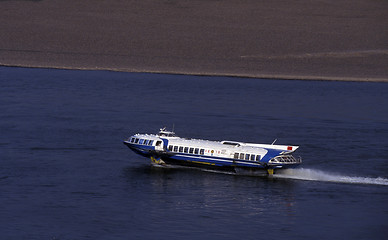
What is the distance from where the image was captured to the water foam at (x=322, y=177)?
60750 millimetres

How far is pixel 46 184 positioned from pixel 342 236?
62.2ft

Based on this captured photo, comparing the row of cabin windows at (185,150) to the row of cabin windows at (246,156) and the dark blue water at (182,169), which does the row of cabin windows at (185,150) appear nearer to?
the dark blue water at (182,169)

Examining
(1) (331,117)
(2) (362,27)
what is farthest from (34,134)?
(2) (362,27)

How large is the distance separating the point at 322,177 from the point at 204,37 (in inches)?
2898

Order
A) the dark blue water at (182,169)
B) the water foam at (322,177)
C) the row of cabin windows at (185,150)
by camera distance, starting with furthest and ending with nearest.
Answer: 1. the row of cabin windows at (185,150)
2. the water foam at (322,177)
3. the dark blue water at (182,169)

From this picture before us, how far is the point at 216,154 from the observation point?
207ft

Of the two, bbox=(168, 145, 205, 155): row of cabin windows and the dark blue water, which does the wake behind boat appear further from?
the dark blue water

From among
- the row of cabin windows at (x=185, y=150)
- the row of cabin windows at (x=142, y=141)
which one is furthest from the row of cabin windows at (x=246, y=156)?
the row of cabin windows at (x=142, y=141)

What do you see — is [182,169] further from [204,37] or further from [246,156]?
[204,37]

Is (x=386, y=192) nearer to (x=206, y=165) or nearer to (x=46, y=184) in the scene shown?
(x=206, y=165)

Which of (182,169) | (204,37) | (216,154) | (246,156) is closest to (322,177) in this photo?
(246,156)

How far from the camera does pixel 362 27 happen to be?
14150cm

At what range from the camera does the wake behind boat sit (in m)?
62.0

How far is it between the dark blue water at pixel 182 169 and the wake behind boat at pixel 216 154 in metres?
0.83
